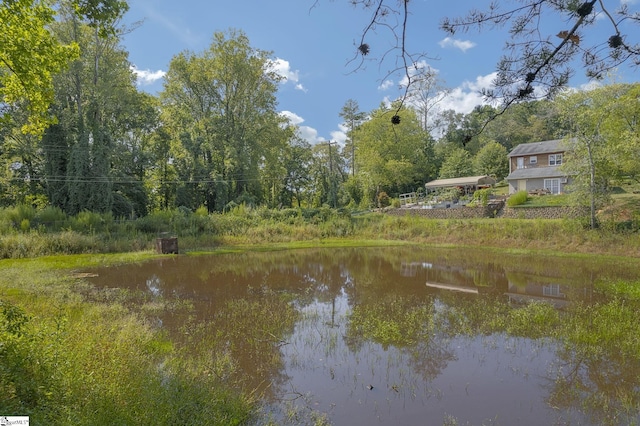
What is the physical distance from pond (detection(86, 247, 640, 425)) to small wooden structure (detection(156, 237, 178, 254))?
4.36 meters

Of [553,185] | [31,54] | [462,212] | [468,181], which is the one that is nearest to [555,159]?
[553,185]

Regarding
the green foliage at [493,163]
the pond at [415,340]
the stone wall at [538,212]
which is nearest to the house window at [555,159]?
the green foliage at [493,163]

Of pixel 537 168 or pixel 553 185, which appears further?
pixel 537 168

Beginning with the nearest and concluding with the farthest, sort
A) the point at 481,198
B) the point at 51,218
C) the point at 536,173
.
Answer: the point at 51,218, the point at 481,198, the point at 536,173

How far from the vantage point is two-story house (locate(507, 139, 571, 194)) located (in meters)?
33.4

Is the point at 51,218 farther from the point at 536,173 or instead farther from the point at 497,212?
the point at 536,173

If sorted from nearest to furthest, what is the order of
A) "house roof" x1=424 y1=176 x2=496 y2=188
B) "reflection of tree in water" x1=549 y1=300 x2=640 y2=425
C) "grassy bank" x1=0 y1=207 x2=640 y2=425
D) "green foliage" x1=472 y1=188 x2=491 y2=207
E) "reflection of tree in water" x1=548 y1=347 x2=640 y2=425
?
"grassy bank" x1=0 y1=207 x2=640 y2=425, "reflection of tree in water" x1=548 y1=347 x2=640 y2=425, "reflection of tree in water" x1=549 y1=300 x2=640 y2=425, "green foliage" x1=472 y1=188 x2=491 y2=207, "house roof" x1=424 y1=176 x2=496 y2=188

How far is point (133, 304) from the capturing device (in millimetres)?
10852

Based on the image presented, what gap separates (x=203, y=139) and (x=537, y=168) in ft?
108

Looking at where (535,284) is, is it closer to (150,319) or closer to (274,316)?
(274,316)

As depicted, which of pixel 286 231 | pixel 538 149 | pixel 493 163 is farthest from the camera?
pixel 493 163

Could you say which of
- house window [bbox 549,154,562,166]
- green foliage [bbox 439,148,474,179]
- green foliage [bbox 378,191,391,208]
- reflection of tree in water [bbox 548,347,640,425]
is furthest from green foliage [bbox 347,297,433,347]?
green foliage [bbox 439,148,474,179]

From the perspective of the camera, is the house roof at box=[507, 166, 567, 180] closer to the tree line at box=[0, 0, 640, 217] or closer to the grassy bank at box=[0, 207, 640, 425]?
the tree line at box=[0, 0, 640, 217]

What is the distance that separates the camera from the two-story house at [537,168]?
33438 millimetres
